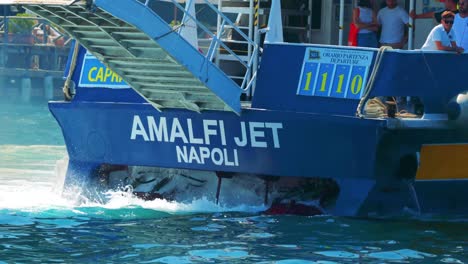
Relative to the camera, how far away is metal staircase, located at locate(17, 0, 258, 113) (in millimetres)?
11828

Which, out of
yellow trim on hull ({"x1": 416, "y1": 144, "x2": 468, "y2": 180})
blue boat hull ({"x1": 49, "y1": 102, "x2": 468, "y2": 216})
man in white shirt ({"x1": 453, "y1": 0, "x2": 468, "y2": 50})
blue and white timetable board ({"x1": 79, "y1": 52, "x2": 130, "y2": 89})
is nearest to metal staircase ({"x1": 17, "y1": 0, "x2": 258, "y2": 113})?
blue boat hull ({"x1": 49, "y1": 102, "x2": 468, "y2": 216})

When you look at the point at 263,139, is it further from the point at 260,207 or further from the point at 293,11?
the point at 293,11

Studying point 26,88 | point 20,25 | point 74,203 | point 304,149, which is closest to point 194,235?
point 304,149

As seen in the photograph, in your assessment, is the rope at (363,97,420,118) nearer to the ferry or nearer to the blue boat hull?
the ferry

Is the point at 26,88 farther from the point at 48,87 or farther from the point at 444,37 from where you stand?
the point at 444,37

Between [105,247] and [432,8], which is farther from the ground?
[432,8]

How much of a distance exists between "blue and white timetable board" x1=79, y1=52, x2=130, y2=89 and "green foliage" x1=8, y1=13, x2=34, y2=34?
1060 inches

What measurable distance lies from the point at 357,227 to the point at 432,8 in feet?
10.4

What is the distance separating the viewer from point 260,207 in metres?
13.4

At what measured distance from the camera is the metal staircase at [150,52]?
11.8 meters

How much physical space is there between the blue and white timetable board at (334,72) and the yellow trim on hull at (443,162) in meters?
0.98

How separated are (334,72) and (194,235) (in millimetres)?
2167

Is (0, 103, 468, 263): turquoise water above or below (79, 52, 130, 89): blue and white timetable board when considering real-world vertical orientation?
below

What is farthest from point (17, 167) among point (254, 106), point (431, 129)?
Answer: point (431, 129)
